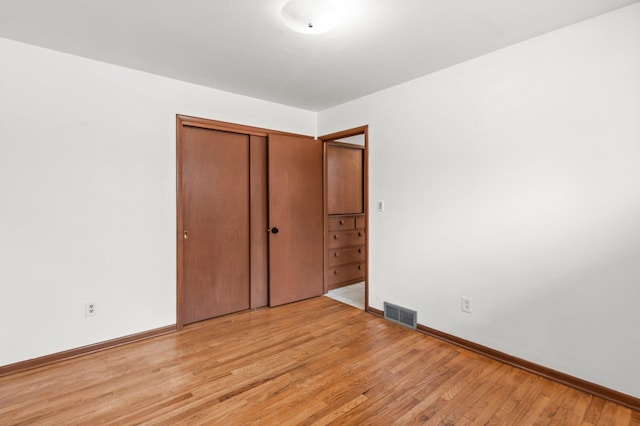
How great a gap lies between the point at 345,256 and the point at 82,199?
3.09 m

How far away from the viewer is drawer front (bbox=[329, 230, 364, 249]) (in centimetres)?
427

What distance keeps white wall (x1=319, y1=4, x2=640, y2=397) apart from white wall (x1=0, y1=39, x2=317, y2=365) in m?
2.29

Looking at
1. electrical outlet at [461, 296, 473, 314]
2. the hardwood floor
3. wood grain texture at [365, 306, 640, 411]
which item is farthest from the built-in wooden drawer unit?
electrical outlet at [461, 296, 473, 314]

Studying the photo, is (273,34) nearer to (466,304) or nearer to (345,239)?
(466,304)

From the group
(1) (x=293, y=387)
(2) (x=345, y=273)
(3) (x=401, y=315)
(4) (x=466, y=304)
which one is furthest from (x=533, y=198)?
(2) (x=345, y=273)

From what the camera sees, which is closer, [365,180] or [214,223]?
[214,223]

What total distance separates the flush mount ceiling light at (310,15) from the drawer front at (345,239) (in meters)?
2.73

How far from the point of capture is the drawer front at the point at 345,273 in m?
4.30

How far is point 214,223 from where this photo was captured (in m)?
3.28

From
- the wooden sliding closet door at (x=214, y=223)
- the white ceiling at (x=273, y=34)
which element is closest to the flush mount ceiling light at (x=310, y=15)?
the white ceiling at (x=273, y=34)

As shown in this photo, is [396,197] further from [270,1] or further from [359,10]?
[270,1]

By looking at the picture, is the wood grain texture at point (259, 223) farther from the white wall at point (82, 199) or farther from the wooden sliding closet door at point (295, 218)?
the white wall at point (82, 199)

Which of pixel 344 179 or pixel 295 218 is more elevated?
pixel 344 179

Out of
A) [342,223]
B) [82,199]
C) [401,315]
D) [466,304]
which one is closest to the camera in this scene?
[82,199]
